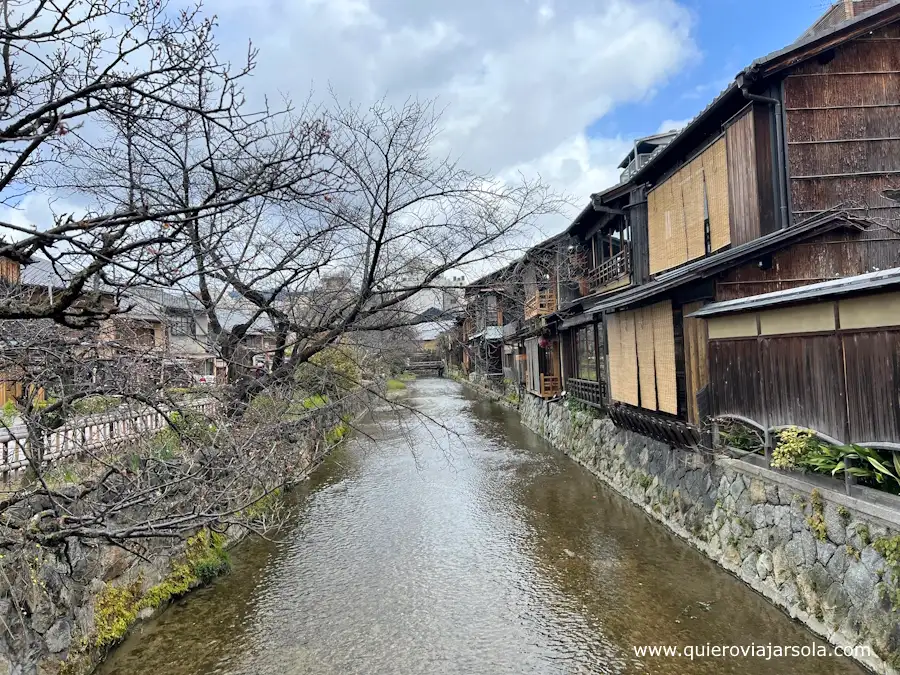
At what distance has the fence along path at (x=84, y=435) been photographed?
6355mm

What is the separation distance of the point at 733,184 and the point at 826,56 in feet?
9.35

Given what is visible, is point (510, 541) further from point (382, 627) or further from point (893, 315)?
point (893, 315)

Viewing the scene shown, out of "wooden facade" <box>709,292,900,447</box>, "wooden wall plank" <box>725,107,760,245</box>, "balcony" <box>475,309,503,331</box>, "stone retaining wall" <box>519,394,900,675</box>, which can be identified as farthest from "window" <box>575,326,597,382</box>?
"wooden facade" <box>709,292,900,447</box>

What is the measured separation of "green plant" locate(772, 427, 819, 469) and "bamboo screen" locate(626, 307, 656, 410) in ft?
14.2

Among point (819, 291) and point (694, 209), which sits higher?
point (694, 209)

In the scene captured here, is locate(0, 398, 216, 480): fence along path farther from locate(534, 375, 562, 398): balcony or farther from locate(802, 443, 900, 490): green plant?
locate(534, 375, 562, 398): balcony

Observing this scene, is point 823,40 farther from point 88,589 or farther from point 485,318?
point 88,589

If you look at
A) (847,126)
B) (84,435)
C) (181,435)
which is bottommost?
(84,435)

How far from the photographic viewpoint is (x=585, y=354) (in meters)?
18.0

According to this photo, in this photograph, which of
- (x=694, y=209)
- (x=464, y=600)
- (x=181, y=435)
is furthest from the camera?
(x=694, y=209)

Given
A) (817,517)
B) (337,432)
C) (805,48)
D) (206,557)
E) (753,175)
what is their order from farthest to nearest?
1. (337,432)
2. (753,175)
3. (805,48)
4. (206,557)
5. (817,517)

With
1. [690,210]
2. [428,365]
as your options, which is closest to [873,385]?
[690,210]

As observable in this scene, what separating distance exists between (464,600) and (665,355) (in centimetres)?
630

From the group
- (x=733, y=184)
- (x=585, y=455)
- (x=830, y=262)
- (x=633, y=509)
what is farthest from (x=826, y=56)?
(x=585, y=455)
